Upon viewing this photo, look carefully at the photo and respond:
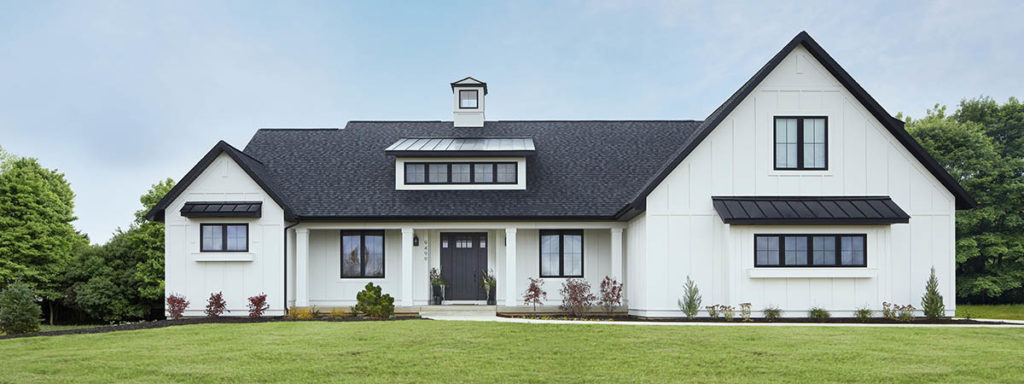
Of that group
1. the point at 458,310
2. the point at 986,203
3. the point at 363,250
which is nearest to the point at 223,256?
the point at 363,250

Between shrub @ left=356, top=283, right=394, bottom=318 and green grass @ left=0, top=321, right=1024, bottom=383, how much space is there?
11.4 feet

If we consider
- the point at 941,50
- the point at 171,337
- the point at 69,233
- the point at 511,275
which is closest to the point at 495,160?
the point at 511,275

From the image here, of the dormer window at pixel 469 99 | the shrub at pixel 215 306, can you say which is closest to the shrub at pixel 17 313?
the shrub at pixel 215 306

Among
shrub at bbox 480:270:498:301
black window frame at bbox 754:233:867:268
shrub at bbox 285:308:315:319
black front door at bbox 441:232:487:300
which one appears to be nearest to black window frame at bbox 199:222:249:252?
shrub at bbox 285:308:315:319

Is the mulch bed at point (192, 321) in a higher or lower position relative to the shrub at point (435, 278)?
lower

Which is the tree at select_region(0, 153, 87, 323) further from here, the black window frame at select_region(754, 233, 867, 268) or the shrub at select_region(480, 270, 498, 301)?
the black window frame at select_region(754, 233, 867, 268)

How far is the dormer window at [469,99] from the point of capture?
83.4 feet

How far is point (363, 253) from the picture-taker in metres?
21.0

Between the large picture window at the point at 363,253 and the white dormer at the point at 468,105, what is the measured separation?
6124mm

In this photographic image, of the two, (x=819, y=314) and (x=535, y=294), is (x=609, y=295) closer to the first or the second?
(x=535, y=294)

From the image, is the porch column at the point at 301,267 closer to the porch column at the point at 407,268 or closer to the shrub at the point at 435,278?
the porch column at the point at 407,268

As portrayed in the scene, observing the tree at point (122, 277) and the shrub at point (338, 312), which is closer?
the shrub at point (338, 312)

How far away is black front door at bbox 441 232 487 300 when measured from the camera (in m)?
21.2

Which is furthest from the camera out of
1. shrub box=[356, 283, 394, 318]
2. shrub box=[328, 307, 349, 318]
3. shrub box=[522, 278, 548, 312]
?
shrub box=[522, 278, 548, 312]
